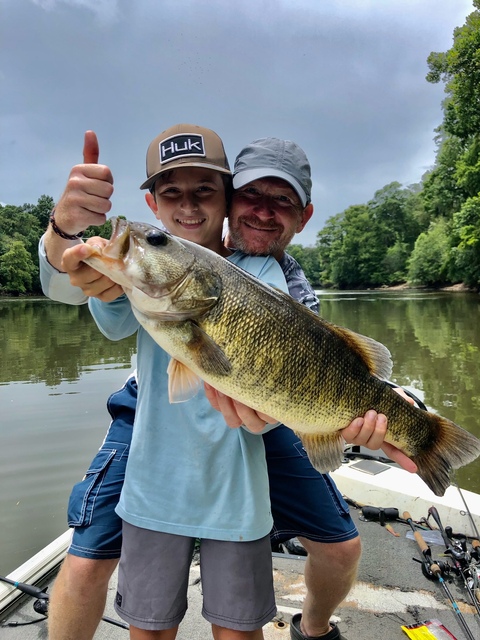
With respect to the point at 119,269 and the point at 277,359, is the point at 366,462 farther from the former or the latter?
the point at 119,269

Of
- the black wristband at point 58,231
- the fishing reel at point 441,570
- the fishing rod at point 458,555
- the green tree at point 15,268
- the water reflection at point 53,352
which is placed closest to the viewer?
the black wristband at point 58,231

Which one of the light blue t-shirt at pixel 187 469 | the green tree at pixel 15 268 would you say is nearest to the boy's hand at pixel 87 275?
the light blue t-shirt at pixel 187 469

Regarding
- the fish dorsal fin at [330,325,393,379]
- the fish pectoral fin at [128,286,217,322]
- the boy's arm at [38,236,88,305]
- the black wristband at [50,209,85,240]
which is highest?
the black wristband at [50,209,85,240]

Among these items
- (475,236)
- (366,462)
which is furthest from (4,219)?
(366,462)

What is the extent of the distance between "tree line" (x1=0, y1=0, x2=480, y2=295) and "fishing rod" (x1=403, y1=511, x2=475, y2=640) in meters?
3.23

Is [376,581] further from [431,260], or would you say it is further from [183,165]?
[431,260]

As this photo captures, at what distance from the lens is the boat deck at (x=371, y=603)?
3.03 m

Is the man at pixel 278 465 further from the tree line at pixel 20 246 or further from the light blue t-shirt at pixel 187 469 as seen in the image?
the tree line at pixel 20 246

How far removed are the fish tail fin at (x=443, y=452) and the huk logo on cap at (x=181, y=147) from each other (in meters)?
1.86

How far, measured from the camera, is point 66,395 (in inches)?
436

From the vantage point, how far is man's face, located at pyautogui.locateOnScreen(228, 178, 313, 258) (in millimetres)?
2707

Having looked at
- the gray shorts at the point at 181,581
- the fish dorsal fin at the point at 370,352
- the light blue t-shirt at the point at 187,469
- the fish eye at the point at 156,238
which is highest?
the fish eye at the point at 156,238

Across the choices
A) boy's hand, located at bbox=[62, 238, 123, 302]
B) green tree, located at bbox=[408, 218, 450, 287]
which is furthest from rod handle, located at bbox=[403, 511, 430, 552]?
green tree, located at bbox=[408, 218, 450, 287]

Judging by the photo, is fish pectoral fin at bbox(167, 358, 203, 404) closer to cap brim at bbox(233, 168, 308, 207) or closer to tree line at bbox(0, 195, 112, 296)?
cap brim at bbox(233, 168, 308, 207)
